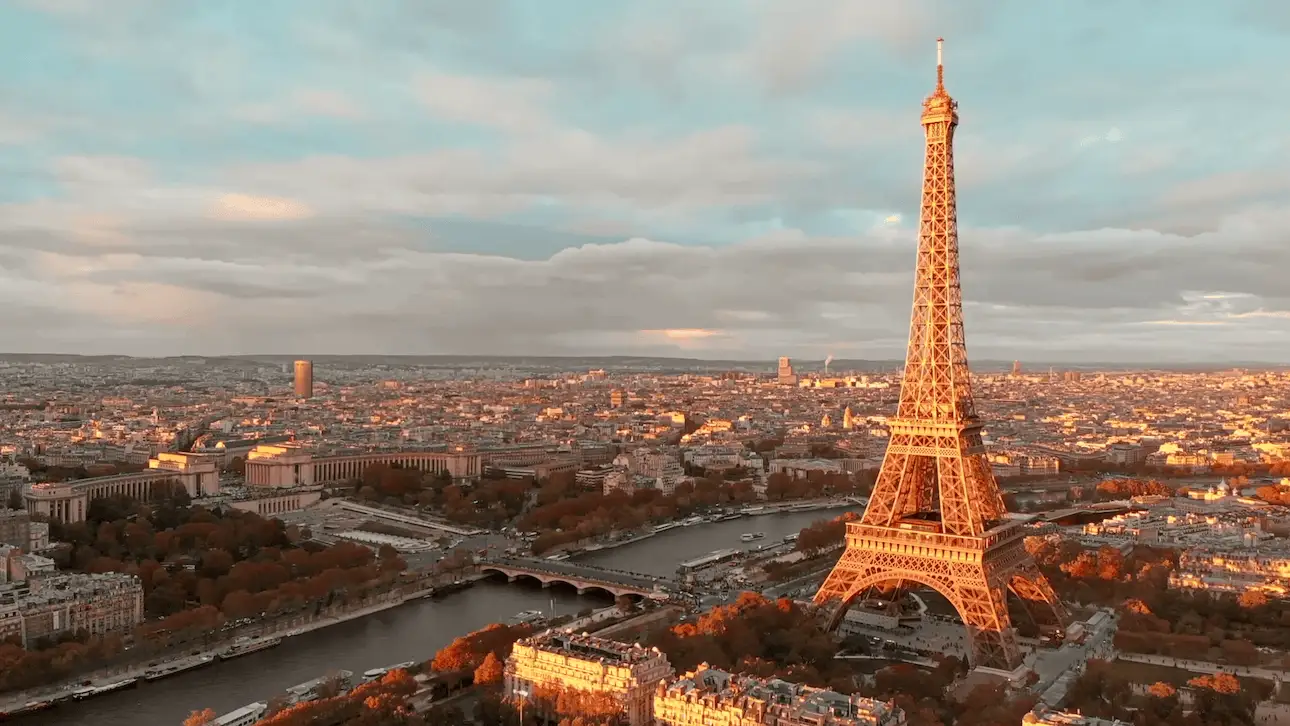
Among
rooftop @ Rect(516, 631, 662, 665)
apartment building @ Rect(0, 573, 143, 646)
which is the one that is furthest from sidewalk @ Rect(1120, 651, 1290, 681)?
apartment building @ Rect(0, 573, 143, 646)

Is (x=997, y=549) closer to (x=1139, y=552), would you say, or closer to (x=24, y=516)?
(x=1139, y=552)

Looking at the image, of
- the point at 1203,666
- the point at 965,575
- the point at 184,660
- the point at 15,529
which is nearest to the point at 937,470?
the point at 965,575

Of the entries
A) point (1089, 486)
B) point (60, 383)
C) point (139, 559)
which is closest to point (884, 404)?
point (1089, 486)

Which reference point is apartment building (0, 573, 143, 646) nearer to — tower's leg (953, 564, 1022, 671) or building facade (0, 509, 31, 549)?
building facade (0, 509, 31, 549)

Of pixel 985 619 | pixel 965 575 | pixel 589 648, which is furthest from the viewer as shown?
→ pixel 965 575

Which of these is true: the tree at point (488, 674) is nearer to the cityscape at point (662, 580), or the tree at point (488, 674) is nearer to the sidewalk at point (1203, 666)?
the cityscape at point (662, 580)

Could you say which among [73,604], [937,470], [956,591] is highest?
[937,470]

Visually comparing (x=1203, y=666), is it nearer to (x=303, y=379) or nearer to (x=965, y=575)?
(x=965, y=575)

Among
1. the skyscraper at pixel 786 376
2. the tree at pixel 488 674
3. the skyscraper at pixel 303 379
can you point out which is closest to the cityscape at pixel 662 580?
the tree at pixel 488 674
